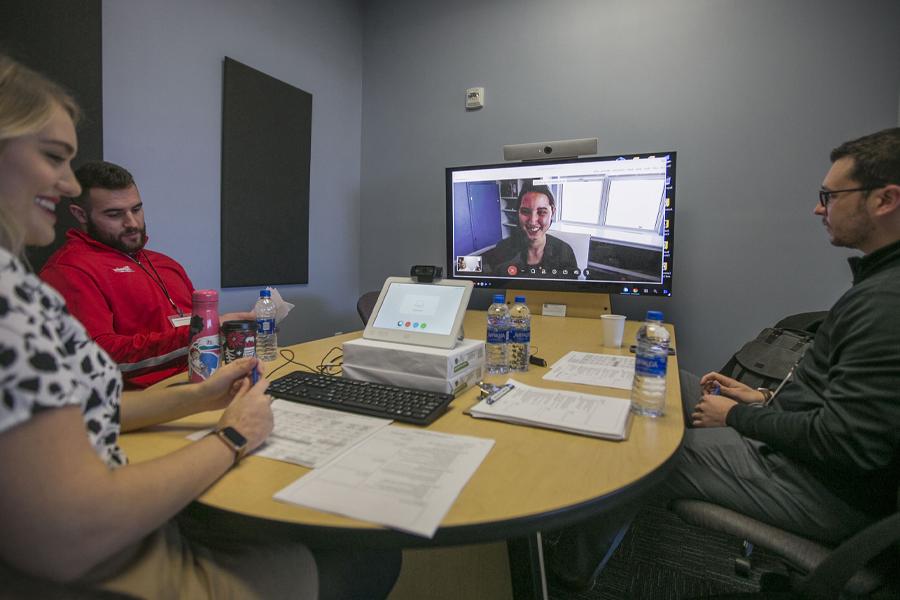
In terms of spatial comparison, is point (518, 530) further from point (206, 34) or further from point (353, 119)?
point (353, 119)

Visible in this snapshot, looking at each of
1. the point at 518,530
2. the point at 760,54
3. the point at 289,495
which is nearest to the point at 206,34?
the point at 289,495

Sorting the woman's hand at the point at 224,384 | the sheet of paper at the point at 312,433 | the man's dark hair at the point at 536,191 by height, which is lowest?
the sheet of paper at the point at 312,433

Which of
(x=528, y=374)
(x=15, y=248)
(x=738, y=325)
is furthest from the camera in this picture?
(x=738, y=325)

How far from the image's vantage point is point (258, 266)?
2619 mm

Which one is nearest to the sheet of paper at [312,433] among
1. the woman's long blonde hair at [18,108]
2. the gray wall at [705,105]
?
the woman's long blonde hair at [18,108]

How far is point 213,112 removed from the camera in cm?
231

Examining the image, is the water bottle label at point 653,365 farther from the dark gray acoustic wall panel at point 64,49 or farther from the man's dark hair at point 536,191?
the dark gray acoustic wall panel at point 64,49

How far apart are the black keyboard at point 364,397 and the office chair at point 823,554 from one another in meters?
0.69

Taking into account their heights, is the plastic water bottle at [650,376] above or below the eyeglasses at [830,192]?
below

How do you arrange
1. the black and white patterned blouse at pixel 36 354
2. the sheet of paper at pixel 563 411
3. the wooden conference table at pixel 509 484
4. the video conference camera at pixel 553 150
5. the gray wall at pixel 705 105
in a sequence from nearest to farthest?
1. the black and white patterned blouse at pixel 36 354
2. the wooden conference table at pixel 509 484
3. the sheet of paper at pixel 563 411
4. the gray wall at pixel 705 105
5. the video conference camera at pixel 553 150

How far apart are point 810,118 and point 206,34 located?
9.96 ft

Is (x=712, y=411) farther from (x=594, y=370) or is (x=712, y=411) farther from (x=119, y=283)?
(x=119, y=283)

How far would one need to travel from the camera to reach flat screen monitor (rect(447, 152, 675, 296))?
226cm

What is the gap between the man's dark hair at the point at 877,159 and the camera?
1.19 meters
